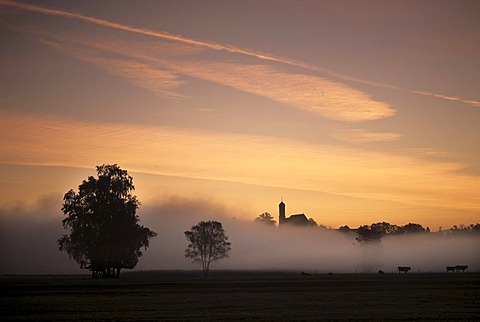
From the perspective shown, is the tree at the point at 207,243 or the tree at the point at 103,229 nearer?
the tree at the point at 103,229

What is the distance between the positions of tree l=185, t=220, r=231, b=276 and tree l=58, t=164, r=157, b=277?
48.6m

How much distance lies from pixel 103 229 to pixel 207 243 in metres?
54.4

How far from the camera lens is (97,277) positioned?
111000 mm

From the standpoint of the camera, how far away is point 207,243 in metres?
160

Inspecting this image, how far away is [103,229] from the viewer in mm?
108188

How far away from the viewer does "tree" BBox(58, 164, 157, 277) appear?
108 metres

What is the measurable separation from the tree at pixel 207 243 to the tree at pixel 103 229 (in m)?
48.6

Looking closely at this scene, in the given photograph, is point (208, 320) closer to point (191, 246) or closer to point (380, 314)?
point (380, 314)

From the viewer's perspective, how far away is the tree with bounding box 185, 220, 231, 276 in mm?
159000

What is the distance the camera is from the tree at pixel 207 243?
159000 millimetres

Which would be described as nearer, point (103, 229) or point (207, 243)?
point (103, 229)

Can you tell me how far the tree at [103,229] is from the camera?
10812cm

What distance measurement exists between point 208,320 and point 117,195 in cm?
8015

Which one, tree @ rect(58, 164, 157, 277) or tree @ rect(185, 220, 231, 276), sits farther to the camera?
tree @ rect(185, 220, 231, 276)
